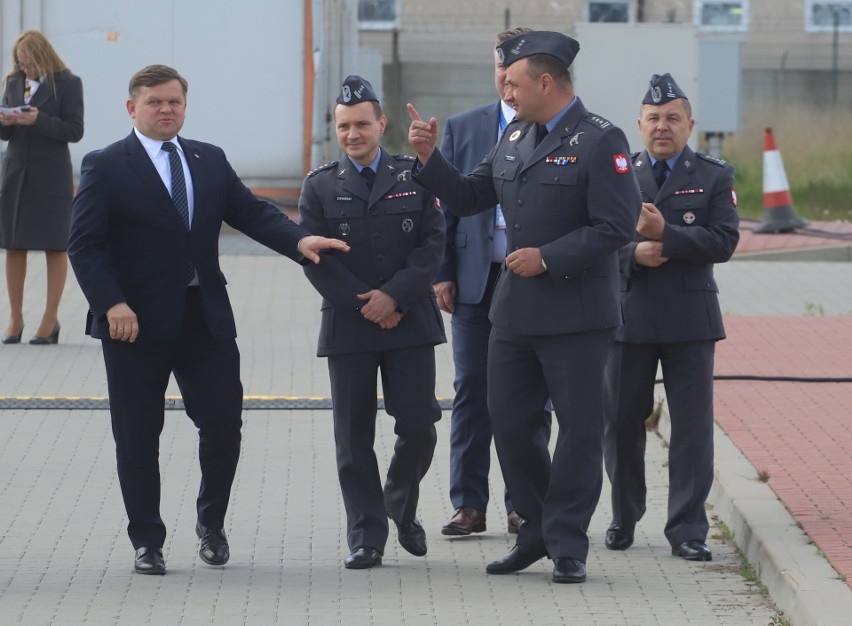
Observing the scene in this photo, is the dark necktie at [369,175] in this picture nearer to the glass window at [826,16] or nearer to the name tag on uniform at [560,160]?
the name tag on uniform at [560,160]

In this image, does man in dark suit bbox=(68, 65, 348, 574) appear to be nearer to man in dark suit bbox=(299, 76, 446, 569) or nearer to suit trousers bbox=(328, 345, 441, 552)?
man in dark suit bbox=(299, 76, 446, 569)

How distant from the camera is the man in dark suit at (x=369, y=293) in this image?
20.4 ft

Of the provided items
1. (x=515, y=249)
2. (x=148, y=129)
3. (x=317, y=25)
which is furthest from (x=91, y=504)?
(x=317, y=25)

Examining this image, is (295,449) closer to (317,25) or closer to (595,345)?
(595,345)

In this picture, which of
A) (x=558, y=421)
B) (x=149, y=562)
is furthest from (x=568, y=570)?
(x=149, y=562)

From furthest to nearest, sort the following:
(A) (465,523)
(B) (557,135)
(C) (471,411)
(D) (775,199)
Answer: (D) (775,199)
(C) (471,411)
(A) (465,523)
(B) (557,135)

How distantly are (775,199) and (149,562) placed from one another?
12089 millimetres

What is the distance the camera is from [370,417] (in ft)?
20.9

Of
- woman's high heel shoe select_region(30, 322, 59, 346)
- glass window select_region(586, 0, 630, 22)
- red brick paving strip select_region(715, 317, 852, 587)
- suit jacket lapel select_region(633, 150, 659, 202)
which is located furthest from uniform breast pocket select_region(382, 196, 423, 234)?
glass window select_region(586, 0, 630, 22)

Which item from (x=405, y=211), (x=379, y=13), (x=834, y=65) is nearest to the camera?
(x=405, y=211)

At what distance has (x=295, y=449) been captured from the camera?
8.33 m

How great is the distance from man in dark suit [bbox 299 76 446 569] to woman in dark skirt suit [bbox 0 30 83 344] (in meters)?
4.67

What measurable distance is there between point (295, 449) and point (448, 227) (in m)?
1.90

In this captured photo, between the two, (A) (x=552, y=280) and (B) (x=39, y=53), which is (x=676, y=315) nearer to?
(A) (x=552, y=280)
